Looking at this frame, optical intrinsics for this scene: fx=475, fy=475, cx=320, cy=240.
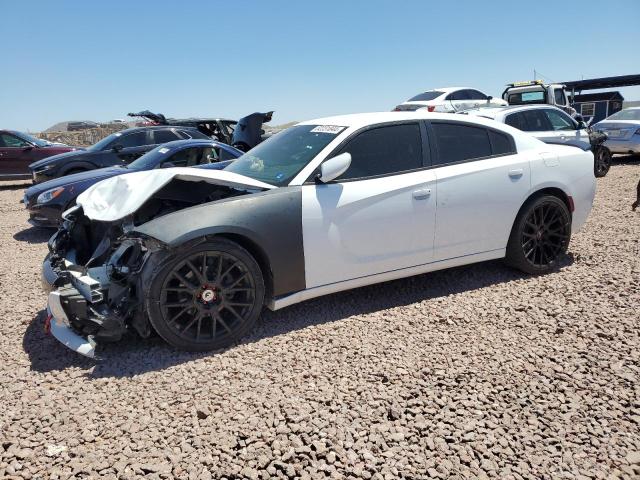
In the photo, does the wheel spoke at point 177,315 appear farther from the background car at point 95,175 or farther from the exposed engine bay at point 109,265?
the background car at point 95,175

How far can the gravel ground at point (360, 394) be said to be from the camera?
7.24 feet

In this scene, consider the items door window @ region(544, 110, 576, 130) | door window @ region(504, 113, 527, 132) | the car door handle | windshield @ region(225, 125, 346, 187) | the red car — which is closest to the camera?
windshield @ region(225, 125, 346, 187)

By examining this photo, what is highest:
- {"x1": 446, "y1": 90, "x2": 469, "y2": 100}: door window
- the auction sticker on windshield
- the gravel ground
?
{"x1": 446, "y1": 90, "x2": 469, "y2": 100}: door window

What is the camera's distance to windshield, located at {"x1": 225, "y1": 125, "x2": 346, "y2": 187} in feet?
12.1

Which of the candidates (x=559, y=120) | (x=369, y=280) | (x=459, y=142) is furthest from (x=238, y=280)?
(x=559, y=120)

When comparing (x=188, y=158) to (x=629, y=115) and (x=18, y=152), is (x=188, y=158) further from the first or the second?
(x=629, y=115)

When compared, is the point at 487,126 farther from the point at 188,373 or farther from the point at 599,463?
the point at 188,373

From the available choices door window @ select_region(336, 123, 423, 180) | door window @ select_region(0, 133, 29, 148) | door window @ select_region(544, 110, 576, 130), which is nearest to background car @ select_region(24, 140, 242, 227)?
door window @ select_region(336, 123, 423, 180)

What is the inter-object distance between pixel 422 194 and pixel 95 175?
5.05 m

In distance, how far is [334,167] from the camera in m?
3.44

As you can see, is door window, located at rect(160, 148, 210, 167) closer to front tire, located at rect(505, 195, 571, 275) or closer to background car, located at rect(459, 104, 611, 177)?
front tire, located at rect(505, 195, 571, 275)

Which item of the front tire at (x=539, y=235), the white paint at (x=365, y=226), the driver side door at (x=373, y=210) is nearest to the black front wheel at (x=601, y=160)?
the front tire at (x=539, y=235)

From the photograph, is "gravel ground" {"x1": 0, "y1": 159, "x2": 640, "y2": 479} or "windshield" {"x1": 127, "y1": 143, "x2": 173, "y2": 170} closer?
"gravel ground" {"x1": 0, "y1": 159, "x2": 640, "y2": 479}

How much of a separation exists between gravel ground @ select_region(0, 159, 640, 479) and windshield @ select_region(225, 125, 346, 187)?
1.13 metres
